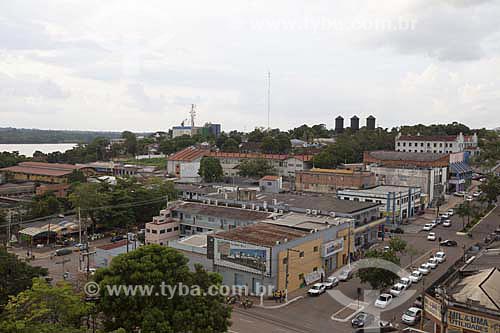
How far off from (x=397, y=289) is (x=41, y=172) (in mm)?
37865

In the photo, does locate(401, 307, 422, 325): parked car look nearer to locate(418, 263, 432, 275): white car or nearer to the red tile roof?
locate(418, 263, 432, 275): white car

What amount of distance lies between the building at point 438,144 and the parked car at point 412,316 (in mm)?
38661

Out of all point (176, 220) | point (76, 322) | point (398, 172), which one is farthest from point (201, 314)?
point (398, 172)

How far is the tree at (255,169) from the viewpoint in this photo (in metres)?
45.4

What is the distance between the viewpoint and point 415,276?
19.2 meters

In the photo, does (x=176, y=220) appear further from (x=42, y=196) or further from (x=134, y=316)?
(x=134, y=316)

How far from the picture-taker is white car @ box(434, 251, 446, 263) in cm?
2149

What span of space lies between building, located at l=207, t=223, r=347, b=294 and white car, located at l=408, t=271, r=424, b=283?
3.66 metres

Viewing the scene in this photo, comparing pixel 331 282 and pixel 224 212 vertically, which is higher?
pixel 224 212

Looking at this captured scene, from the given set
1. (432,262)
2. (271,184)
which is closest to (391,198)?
(432,262)

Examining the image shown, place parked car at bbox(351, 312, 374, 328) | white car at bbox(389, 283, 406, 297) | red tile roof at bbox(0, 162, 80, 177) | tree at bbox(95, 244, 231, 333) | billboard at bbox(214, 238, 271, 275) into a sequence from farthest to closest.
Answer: red tile roof at bbox(0, 162, 80, 177), billboard at bbox(214, 238, 271, 275), white car at bbox(389, 283, 406, 297), parked car at bbox(351, 312, 374, 328), tree at bbox(95, 244, 231, 333)

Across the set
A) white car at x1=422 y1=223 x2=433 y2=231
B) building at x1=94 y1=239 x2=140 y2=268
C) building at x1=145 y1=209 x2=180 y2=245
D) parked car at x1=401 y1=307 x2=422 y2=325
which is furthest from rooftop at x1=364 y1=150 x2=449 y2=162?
building at x1=94 y1=239 x2=140 y2=268

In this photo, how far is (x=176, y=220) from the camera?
25781 millimetres

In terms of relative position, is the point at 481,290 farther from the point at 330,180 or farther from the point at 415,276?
the point at 330,180
